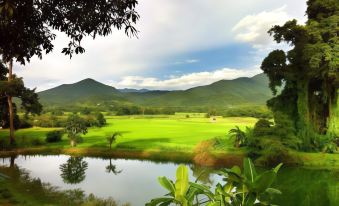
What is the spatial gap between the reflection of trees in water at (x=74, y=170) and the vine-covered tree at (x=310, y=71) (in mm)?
18969

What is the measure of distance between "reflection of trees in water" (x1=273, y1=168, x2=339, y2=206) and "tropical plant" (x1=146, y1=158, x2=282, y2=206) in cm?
1339

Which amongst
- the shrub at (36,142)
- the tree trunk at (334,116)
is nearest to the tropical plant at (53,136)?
the shrub at (36,142)

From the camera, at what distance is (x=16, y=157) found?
121 feet

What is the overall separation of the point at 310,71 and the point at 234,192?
3100 centimetres

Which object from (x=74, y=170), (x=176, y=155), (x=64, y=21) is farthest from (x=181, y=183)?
(x=176, y=155)

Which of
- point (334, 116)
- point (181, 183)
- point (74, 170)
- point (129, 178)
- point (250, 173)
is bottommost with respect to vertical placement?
point (129, 178)

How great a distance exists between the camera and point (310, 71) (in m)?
33.3

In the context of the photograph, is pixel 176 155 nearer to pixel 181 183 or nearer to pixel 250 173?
pixel 181 183

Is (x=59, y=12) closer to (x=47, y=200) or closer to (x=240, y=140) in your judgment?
(x=47, y=200)

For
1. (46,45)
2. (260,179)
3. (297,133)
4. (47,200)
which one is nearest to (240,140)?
(297,133)

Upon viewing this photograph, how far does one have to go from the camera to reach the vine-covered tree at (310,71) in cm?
3177

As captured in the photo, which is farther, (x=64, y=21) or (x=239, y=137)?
(x=239, y=137)

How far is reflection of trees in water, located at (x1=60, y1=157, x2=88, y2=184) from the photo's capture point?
2692 cm

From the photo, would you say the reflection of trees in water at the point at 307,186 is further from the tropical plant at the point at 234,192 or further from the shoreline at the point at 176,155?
the tropical plant at the point at 234,192
